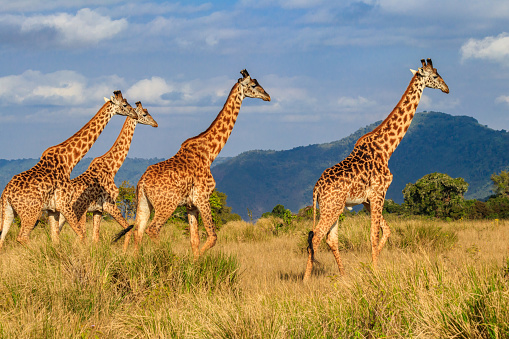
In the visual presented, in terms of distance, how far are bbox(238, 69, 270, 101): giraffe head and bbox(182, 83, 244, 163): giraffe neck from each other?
0.10m

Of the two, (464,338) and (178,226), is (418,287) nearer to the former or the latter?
(464,338)

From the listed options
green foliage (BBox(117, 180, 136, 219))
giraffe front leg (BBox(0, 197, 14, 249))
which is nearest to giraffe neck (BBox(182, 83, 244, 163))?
giraffe front leg (BBox(0, 197, 14, 249))

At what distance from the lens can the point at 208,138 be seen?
10117 mm

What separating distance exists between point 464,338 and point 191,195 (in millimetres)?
5410

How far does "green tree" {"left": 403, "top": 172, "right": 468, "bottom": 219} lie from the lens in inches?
1046

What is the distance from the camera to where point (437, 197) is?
27156mm

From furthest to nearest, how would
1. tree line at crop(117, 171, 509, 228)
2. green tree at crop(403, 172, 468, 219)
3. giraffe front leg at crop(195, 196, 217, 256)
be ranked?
green tree at crop(403, 172, 468, 219)
tree line at crop(117, 171, 509, 228)
giraffe front leg at crop(195, 196, 217, 256)

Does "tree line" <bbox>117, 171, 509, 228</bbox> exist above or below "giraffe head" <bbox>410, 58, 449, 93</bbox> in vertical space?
below

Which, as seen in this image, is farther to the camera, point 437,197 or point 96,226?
point 437,197

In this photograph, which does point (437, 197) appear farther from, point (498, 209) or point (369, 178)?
point (369, 178)

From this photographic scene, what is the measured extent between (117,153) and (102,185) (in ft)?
2.73

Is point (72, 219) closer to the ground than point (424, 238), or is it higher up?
higher up

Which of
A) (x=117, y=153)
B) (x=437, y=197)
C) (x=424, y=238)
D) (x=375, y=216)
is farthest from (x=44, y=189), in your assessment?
(x=437, y=197)

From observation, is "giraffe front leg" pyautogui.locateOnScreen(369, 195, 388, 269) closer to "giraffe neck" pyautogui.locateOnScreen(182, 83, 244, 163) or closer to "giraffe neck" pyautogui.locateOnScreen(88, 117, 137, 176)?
"giraffe neck" pyautogui.locateOnScreen(182, 83, 244, 163)
